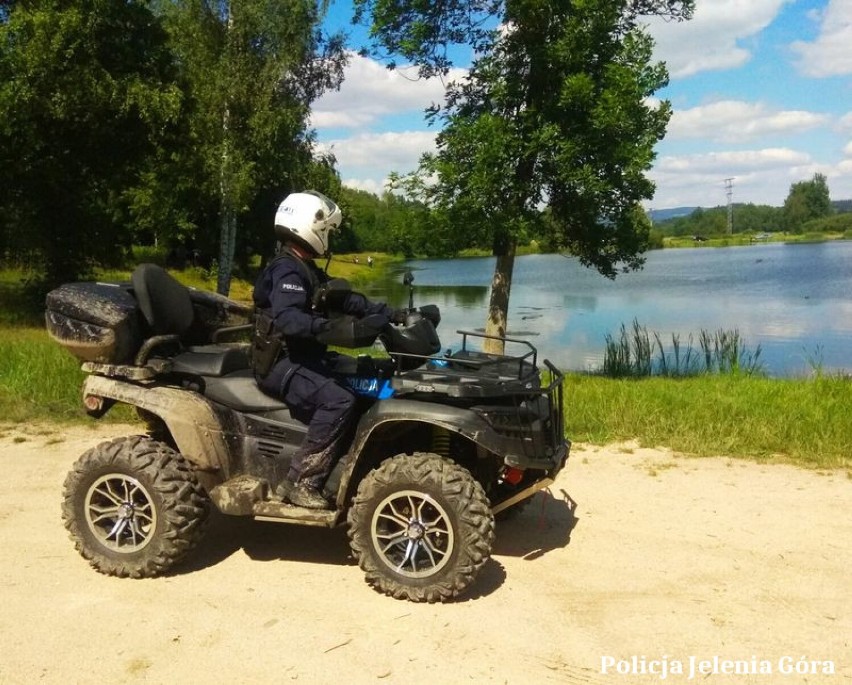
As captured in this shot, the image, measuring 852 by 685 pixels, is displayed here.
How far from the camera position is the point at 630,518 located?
18.4 ft

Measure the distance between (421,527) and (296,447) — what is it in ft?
2.91

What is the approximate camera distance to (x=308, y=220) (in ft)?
14.8

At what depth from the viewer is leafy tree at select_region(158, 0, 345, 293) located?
71.4 ft

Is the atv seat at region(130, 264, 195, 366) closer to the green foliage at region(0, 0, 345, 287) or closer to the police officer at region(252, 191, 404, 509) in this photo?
the police officer at region(252, 191, 404, 509)

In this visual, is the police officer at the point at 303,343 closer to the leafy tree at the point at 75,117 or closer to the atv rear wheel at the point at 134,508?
the atv rear wheel at the point at 134,508

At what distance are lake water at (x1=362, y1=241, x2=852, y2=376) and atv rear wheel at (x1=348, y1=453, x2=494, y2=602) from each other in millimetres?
10894

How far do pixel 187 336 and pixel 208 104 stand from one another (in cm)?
1823

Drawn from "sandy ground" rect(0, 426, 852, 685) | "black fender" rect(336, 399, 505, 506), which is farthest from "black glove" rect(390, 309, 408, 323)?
"sandy ground" rect(0, 426, 852, 685)

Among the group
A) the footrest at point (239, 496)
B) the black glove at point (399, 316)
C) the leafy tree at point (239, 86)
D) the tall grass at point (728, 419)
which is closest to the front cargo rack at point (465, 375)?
the black glove at point (399, 316)

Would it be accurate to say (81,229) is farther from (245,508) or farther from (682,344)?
(245,508)

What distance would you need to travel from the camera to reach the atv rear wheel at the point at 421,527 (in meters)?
4.20

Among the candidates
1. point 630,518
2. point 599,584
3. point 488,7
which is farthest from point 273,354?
point 488,7

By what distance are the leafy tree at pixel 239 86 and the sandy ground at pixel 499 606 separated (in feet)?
56.4

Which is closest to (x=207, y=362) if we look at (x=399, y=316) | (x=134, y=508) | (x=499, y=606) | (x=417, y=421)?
(x=134, y=508)
